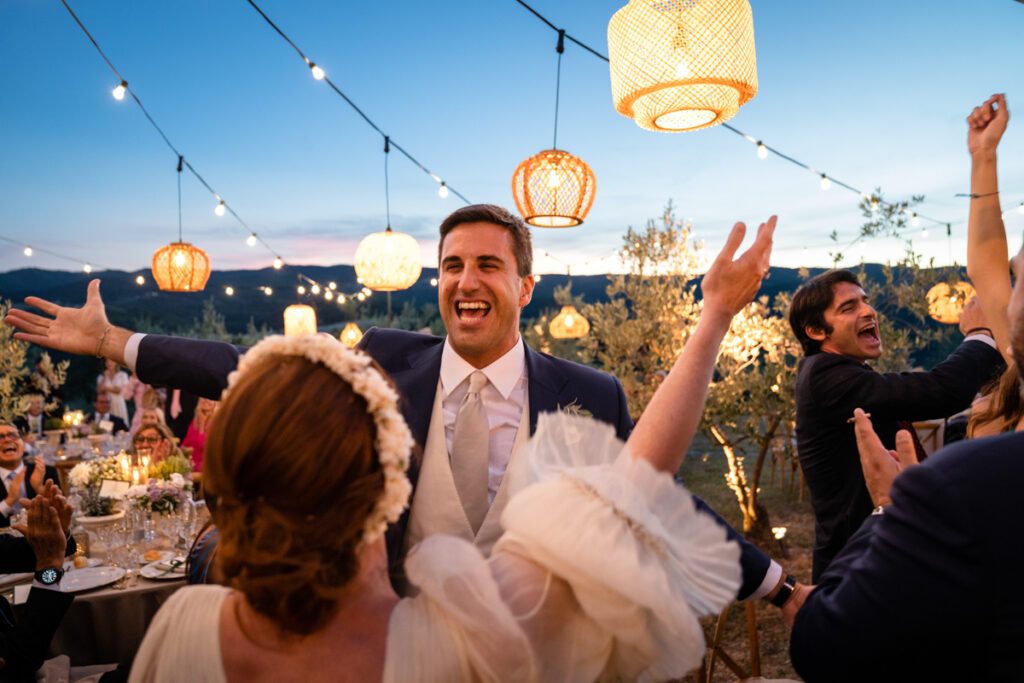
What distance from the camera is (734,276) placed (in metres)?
0.89

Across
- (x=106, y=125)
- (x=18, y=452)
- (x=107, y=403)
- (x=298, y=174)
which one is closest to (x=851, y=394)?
(x=18, y=452)

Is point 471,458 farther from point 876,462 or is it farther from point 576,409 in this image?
point 876,462

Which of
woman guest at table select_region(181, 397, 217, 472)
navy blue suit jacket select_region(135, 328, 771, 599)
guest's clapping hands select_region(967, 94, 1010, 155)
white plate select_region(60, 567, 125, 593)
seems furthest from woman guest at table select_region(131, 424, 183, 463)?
guest's clapping hands select_region(967, 94, 1010, 155)

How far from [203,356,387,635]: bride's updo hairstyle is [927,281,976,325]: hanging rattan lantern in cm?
711

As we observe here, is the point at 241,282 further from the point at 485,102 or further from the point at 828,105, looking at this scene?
the point at 828,105

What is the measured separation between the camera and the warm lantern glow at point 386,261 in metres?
6.44

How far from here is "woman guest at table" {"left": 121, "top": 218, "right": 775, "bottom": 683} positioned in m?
0.82

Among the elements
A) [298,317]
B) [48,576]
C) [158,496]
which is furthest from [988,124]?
[298,317]

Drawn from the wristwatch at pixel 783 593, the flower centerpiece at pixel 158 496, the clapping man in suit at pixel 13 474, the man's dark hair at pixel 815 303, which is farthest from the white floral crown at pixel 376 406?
the clapping man in suit at pixel 13 474

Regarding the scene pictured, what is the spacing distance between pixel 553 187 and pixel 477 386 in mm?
2862

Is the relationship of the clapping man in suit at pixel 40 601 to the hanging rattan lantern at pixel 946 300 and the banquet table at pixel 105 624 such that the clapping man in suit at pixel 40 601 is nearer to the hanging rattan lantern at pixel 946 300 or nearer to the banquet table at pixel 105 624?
the banquet table at pixel 105 624

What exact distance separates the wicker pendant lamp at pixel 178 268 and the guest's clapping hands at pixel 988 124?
689 centimetres

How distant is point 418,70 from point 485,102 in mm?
2201

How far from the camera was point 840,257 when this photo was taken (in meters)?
6.32
